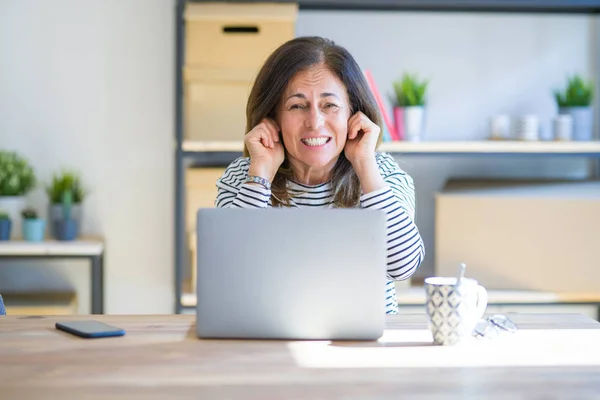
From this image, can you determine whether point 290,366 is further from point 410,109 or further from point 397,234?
point 410,109

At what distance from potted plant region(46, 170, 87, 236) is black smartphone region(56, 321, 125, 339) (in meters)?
1.60

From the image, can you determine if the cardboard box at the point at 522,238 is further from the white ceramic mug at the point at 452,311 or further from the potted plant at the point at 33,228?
the white ceramic mug at the point at 452,311

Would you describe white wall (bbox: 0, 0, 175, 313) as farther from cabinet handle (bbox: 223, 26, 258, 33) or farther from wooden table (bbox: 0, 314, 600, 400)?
wooden table (bbox: 0, 314, 600, 400)

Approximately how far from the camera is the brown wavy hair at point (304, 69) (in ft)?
6.85

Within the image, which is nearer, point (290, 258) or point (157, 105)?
→ point (290, 258)

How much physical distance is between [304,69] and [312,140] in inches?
6.6

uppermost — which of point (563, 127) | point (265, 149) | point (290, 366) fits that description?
point (563, 127)

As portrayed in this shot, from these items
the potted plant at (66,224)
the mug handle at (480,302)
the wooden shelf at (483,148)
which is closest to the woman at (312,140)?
the mug handle at (480,302)

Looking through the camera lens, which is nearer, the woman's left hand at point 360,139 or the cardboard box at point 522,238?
the woman's left hand at point 360,139

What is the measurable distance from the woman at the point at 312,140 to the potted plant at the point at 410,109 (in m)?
0.93

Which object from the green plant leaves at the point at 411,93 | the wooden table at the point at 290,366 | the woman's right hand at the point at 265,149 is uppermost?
the green plant leaves at the point at 411,93

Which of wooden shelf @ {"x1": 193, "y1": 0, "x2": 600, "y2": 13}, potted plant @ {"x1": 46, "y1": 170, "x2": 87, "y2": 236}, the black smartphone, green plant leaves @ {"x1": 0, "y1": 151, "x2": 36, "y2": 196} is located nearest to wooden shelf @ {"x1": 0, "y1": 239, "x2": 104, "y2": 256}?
potted plant @ {"x1": 46, "y1": 170, "x2": 87, "y2": 236}

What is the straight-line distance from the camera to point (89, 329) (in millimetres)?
1513

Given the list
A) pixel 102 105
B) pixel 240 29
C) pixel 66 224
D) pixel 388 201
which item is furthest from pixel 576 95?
pixel 66 224
